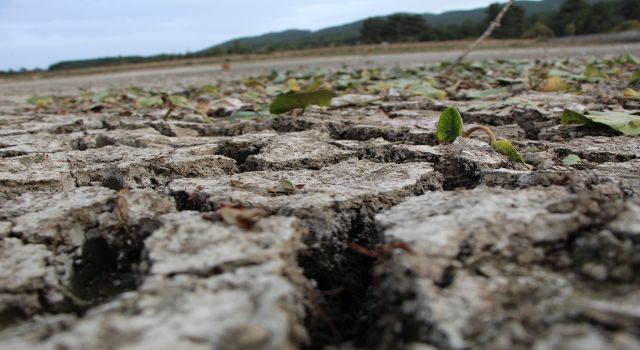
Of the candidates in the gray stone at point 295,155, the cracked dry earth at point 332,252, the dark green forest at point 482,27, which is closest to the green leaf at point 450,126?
the cracked dry earth at point 332,252

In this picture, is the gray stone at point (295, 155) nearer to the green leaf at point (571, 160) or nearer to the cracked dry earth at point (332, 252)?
the cracked dry earth at point (332, 252)

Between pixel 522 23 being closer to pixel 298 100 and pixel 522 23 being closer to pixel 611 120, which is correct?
pixel 298 100

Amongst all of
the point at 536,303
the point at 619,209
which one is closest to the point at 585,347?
the point at 536,303

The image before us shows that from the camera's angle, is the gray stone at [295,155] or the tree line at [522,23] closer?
the gray stone at [295,155]

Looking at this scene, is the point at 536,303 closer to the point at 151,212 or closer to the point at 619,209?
the point at 619,209

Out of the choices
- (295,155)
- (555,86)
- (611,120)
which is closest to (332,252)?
(295,155)
